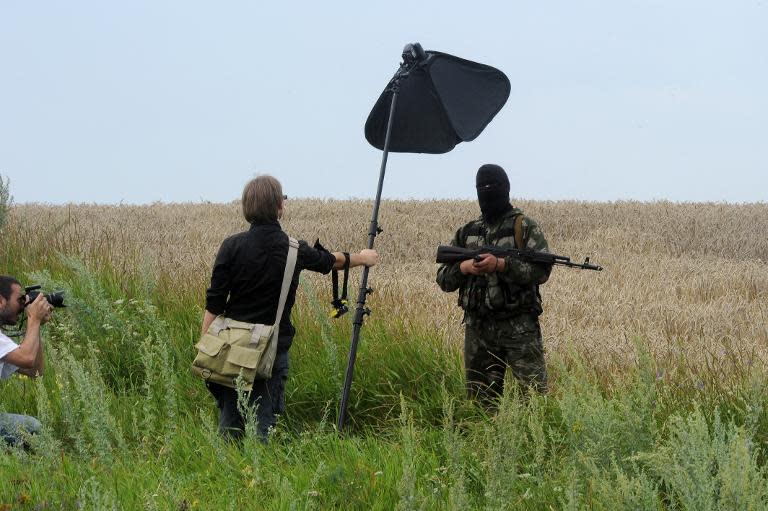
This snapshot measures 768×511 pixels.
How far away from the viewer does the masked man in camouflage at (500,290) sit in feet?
22.1

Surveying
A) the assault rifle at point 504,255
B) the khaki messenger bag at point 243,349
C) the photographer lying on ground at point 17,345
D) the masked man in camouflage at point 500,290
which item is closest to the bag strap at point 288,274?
the khaki messenger bag at point 243,349

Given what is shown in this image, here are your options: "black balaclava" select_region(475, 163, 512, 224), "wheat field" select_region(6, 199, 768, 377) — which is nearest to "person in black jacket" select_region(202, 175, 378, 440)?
"black balaclava" select_region(475, 163, 512, 224)

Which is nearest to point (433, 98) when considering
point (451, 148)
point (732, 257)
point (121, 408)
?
point (451, 148)

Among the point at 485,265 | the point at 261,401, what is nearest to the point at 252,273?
the point at 261,401

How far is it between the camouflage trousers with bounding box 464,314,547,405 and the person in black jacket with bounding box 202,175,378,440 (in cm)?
130

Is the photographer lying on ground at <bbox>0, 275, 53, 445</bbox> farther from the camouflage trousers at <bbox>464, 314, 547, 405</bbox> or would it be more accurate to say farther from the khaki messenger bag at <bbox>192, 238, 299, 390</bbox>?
the camouflage trousers at <bbox>464, 314, 547, 405</bbox>

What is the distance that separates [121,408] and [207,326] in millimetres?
2010

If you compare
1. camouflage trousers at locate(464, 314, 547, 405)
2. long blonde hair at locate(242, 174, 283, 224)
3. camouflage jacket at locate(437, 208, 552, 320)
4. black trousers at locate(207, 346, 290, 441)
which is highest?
long blonde hair at locate(242, 174, 283, 224)

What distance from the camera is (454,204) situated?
2878 centimetres

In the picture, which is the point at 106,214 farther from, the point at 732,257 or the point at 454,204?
the point at 732,257

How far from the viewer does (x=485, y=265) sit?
6656 mm

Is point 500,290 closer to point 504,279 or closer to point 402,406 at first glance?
point 504,279

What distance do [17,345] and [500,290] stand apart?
3.57 m

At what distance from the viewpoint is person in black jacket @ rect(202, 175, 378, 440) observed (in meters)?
6.46
